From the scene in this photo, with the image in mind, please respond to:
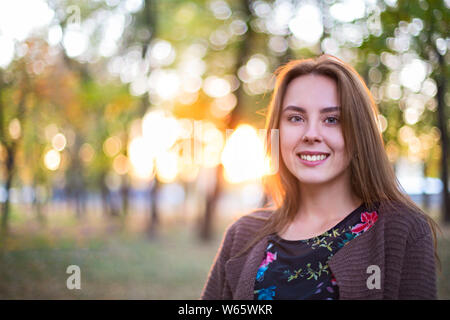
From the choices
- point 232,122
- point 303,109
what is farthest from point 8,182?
point 303,109

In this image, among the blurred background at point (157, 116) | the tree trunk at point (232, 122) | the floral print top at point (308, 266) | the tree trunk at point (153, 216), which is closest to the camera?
the floral print top at point (308, 266)

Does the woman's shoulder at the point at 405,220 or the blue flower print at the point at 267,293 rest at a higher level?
the woman's shoulder at the point at 405,220

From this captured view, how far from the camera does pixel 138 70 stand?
40.9ft

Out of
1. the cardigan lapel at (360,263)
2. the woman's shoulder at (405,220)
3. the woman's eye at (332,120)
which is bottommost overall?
the cardigan lapel at (360,263)

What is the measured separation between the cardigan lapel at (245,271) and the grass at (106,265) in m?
4.28

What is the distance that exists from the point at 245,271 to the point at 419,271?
754 mm

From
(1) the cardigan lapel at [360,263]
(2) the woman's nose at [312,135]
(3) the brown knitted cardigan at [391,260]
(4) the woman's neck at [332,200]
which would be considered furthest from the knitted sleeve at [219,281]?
(2) the woman's nose at [312,135]

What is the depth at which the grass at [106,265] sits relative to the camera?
6.23 m

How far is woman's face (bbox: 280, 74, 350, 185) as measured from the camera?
66.0 inches

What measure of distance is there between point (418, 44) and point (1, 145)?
655 cm

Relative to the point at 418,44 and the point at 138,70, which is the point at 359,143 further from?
the point at 138,70

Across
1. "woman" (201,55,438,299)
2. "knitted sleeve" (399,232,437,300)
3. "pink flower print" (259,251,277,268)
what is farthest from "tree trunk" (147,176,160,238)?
"knitted sleeve" (399,232,437,300)

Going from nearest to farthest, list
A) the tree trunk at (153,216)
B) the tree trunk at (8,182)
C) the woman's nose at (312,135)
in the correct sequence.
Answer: the woman's nose at (312,135) < the tree trunk at (8,182) < the tree trunk at (153,216)

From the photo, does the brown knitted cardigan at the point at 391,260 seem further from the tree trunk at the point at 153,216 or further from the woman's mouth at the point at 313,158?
the tree trunk at the point at 153,216
